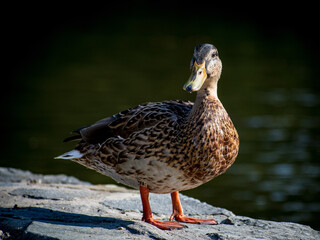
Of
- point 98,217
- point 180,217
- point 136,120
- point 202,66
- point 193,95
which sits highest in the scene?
point 193,95

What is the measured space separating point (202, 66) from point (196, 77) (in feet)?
0.38

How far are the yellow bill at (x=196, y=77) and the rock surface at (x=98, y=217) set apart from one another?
3.35ft

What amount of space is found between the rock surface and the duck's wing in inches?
23.4

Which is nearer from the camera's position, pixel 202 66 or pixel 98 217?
pixel 202 66

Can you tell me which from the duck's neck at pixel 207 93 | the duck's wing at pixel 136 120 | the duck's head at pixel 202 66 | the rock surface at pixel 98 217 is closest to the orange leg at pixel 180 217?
the rock surface at pixel 98 217

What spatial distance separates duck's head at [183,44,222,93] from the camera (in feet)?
14.6

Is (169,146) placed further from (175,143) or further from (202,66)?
(202,66)

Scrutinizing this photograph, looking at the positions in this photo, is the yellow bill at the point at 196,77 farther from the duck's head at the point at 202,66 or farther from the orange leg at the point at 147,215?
the orange leg at the point at 147,215

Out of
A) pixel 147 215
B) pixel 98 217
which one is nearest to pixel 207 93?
pixel 147 215

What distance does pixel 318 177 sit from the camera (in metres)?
9.19

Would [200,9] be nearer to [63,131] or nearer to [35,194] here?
[63,131]

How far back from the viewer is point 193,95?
14500mm

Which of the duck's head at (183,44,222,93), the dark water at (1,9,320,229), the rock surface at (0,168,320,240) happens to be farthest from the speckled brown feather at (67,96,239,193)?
the dark water at (1,9,320,229)

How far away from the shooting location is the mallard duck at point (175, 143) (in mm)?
4547
